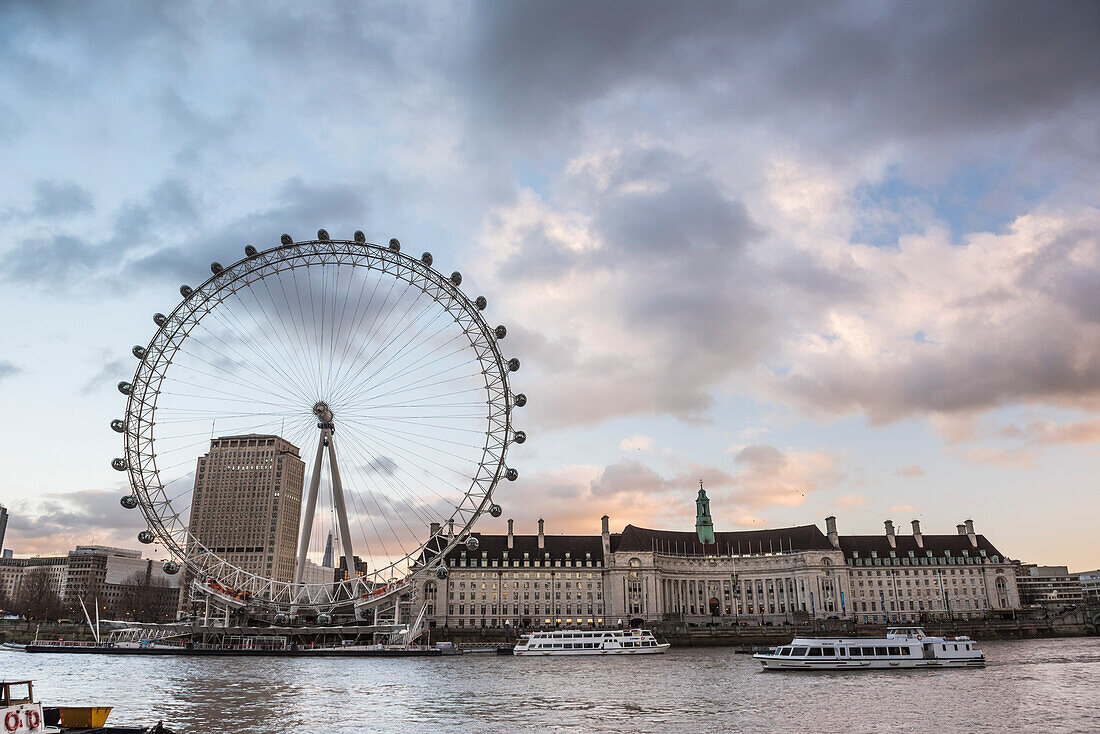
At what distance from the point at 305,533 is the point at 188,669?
53.2ft

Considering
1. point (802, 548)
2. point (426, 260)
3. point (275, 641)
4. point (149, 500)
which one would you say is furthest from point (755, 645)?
point (149, 500)

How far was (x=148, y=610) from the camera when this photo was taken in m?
195

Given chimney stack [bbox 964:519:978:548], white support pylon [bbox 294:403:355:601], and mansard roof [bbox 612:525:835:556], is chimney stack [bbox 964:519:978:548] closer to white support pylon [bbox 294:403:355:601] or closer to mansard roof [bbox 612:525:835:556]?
mansard roof [bbox 612:525:835:556]

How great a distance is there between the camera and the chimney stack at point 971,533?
→ 16412 cm

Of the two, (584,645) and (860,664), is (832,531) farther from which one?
(860,664)

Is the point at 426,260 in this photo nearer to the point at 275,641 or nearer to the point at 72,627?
the point at 275,641

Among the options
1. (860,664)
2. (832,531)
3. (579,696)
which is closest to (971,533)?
(832,531)

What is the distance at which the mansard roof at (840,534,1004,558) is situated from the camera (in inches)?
6412

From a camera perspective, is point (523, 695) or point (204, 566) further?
point (204, 566)

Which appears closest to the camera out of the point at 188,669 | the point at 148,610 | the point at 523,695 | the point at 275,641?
the point at 523,695

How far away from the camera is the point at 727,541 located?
170 m

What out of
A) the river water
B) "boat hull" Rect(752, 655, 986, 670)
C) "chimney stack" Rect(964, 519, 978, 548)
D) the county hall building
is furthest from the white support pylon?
"chimney stack" Rect(964, 519, 978, 548)

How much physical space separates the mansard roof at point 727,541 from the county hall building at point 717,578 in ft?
0.83

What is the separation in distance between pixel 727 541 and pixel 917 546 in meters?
38.9
